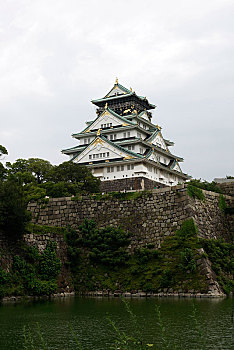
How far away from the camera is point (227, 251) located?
91.6 feet

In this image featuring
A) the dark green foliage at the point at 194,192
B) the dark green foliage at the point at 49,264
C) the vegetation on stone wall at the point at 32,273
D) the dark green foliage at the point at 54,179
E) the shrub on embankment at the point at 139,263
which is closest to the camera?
the vegetation on stone wall at the point at 32,273

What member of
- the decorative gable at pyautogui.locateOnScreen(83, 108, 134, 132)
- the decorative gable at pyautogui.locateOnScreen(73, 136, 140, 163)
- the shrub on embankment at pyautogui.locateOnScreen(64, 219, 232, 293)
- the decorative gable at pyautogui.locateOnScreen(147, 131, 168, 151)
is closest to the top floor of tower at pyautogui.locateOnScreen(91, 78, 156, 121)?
the decorative gable at pyautogui.locateOnScreen(83, 108, 134, 132)

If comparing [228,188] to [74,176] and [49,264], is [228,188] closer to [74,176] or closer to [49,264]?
[74,176]

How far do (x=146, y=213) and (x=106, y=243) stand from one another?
2916mm

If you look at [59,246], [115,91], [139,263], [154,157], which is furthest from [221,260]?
[115,91]

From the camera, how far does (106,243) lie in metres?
28.7

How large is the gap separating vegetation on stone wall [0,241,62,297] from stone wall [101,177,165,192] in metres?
23.0

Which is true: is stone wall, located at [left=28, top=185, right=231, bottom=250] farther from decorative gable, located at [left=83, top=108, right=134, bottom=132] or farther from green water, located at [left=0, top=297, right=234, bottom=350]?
decorative gable, located at [left=83, top=108, right=134, bottom=132]

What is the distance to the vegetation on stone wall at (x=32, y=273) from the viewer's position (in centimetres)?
2312

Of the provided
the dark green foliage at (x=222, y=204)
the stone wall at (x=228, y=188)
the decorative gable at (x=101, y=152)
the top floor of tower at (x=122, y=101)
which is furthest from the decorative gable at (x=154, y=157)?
the dark green foliage at (x=222, y=204)

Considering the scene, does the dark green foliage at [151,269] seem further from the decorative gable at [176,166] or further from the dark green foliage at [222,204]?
the decorative gable at [176,166]

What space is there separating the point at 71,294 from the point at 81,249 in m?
2.97

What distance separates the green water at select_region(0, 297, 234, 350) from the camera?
1215cm

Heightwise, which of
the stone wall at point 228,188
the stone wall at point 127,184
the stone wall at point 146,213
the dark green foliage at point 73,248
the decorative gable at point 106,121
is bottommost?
the dark green foliage at point 73,248
